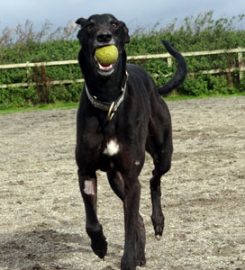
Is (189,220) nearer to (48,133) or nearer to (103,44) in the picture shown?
(103,44)

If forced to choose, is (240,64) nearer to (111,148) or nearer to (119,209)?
(119,209)

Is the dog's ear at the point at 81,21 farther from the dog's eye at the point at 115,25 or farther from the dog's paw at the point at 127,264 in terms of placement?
the dog's paw at the point at 127,264

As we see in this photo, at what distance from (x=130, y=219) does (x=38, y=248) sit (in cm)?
142

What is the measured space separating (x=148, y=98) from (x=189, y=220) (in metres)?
1.51

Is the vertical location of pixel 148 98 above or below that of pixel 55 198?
above

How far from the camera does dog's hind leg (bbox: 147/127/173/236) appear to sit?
5793 mm

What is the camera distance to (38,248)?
5836mm

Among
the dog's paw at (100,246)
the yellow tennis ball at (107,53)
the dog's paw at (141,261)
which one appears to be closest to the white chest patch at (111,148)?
the yellow tennis ball at (107,53)

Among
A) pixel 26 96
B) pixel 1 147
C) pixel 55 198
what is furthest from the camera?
pixel 26 96

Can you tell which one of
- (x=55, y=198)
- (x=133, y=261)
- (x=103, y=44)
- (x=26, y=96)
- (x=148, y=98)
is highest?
(x=103, y=44)

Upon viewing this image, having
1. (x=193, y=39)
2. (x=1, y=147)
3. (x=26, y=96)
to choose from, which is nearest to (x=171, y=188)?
(x=1, y=147)

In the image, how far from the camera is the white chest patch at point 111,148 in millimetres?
4637

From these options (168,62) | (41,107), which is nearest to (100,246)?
(41,107)

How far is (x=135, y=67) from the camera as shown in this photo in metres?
5.79
